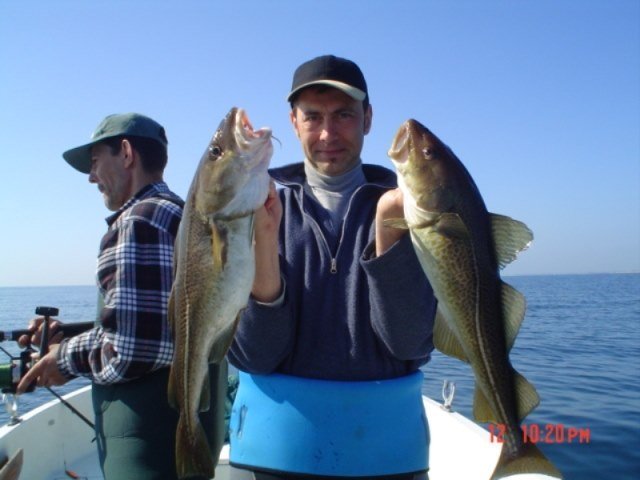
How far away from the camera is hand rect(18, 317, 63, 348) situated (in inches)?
179

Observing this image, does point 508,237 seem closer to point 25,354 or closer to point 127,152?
point 127,152

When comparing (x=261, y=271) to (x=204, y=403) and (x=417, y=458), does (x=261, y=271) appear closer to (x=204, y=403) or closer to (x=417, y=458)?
(x=204, y=403)

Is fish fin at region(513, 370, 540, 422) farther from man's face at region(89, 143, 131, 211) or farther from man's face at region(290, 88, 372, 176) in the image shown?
man's face at region(89, 143, 131, 211)

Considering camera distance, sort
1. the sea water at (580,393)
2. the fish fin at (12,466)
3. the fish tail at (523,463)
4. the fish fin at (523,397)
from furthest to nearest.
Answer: the sea water at (580,393) < the fish fin at (12,466) < the fish fin at (523,397) < the fish tail at (523,463)

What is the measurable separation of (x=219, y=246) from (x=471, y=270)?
1.25m

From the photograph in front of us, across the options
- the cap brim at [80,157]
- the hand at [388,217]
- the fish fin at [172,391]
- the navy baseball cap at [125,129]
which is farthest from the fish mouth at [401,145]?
the cap brim at [80,157]

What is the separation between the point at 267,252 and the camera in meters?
2.61

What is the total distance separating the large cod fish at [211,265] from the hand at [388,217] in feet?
2.03

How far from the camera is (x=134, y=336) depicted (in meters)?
3.47

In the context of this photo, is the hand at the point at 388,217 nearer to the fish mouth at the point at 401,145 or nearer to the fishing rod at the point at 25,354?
the fish mouth at the point at 401,145

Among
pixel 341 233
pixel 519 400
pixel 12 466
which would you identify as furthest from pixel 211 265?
pixel 12 466

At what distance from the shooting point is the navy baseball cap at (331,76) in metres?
2.97

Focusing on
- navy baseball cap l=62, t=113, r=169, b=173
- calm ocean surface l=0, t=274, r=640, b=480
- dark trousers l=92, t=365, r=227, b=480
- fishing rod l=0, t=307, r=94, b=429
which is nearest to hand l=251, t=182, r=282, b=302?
dark trousers l=92, t=365, r=227, b=480

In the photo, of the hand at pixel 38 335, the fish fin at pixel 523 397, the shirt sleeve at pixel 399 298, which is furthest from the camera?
the hand at pixel 38 335
